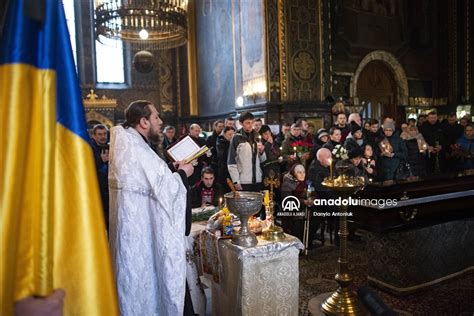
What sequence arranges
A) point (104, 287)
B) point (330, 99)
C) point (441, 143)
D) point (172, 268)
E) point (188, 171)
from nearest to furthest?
point (104, 287) < point (172, 268) < point (188, 171) < point (441, 143) < point (330, 99)

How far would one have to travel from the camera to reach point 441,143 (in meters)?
7.75

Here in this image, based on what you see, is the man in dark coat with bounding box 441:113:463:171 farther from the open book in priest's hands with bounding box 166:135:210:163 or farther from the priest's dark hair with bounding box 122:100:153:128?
the priest's dark hair with bounding box 122:100:153:128

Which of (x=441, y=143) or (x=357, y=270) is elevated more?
(x=441, y=143)

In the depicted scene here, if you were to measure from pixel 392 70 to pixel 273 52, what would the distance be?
531 cm

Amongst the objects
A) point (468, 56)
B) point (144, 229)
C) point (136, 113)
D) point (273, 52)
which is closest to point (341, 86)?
point (273, 52)

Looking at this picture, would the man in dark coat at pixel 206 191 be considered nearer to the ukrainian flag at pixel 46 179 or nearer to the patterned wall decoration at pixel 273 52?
the ukrainian flag at pixel 46 179

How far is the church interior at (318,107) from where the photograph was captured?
3109 mm

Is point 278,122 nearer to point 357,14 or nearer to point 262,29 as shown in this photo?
point 262,29

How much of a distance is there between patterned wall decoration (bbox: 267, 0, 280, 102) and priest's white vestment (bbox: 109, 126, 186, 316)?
7107 millimetres

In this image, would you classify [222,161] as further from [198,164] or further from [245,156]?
[245,156]

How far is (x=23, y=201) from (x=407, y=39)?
13778 millimetres

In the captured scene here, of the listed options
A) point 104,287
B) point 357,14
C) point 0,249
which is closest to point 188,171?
point 104,287

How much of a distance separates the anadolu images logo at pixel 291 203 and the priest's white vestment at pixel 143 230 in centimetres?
264

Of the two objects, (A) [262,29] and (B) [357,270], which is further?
(A) [262,29]
